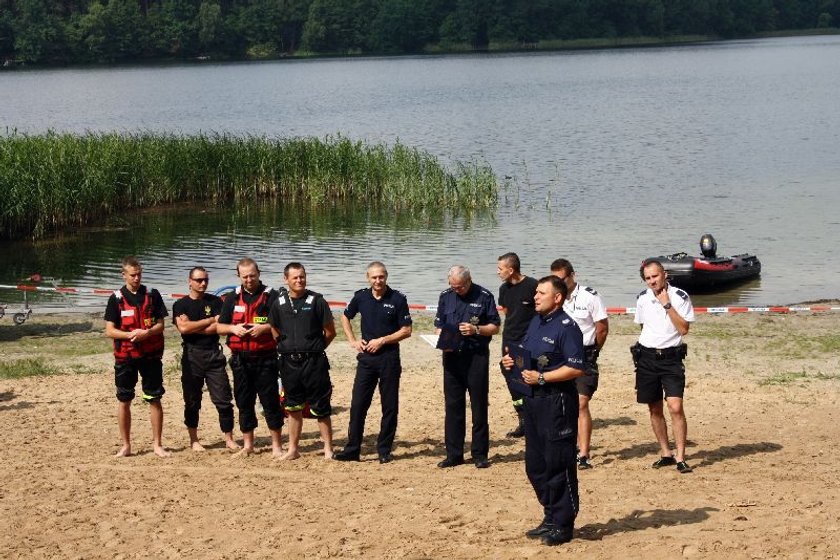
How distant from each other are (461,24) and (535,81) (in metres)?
58.3

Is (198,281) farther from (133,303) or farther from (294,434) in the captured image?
(294,434)

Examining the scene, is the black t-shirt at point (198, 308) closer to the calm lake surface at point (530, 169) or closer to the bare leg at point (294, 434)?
the bare leg at point (294, 434)

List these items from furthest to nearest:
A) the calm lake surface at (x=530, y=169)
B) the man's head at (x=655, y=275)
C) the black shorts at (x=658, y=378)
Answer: the calm lake surface at (x=530, y=169) < the black shorts at (x=658, y=378) < the man's head at (x=655, y=275)

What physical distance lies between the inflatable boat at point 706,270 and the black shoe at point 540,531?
15.7m

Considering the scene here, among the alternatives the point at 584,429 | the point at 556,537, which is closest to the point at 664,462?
the point at 584,429

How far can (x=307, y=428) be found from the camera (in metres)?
13.9

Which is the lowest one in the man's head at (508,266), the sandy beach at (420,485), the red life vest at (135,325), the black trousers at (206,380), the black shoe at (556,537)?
the sandy beach at (420,485)

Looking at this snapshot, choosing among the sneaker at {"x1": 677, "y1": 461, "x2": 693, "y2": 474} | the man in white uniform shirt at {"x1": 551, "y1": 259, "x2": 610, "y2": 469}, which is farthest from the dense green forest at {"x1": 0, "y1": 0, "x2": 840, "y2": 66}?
the sneaker at {"x1": 677, "y1": 461, "x2": 693, "y2": 474}

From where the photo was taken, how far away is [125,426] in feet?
41.1

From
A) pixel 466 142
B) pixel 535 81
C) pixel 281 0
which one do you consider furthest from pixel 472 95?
pixel 281 0

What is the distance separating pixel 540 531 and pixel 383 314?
314 cm

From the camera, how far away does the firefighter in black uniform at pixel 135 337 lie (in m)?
12.2

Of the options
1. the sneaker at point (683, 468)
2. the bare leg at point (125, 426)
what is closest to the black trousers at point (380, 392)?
the bare leg at point (125, 426)

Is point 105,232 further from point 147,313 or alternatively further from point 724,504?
point 724,504
